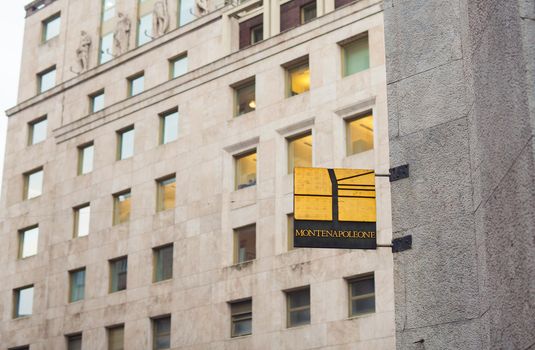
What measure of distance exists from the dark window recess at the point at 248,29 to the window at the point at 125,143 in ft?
26.2

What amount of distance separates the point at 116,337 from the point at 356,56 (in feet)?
59.8

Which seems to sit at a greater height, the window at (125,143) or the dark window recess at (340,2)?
the dark window recess at (340,2)

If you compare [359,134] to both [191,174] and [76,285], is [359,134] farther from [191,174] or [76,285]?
[76,285]

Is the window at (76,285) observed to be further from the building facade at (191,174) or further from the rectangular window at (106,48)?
the rectangular window at (106,48)

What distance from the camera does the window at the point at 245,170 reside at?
45.5m

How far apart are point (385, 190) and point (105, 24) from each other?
25382mm

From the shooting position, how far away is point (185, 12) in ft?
175

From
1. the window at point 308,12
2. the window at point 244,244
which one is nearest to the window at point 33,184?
the window at point 244,244

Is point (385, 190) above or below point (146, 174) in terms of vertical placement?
below

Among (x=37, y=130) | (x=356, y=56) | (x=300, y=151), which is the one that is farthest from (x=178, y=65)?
(x=356, y=56)

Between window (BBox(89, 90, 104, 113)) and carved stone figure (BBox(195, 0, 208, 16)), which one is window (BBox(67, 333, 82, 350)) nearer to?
window (BBox(89, 90, 104, 113))

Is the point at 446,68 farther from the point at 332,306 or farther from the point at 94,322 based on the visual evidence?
the point at 94,322

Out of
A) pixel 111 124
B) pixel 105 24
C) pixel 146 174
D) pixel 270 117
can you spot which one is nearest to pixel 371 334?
pixel 270 117

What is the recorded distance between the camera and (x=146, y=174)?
50.1m
